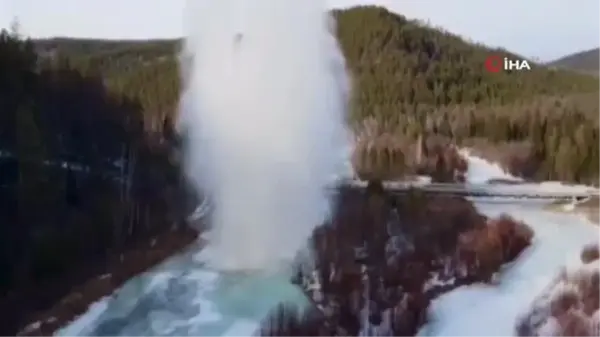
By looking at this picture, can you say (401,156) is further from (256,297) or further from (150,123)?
(150,123)

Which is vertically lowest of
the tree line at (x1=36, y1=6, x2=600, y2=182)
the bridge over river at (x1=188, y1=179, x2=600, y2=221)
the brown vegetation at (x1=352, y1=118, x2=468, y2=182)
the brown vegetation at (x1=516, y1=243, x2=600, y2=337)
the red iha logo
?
the brown vegetation at (x1=516, y1=243, x2=600, y2=337)

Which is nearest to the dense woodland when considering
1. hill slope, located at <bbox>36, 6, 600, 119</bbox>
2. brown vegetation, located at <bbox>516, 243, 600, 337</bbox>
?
hill slope, located at <bbox>36, 6, 600, 119</bbox>

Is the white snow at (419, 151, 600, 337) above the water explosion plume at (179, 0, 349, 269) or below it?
below

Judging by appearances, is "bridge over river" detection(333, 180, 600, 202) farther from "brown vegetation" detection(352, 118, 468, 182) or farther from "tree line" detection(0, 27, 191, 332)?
"tree line" detection(0, 27, 191, 332)

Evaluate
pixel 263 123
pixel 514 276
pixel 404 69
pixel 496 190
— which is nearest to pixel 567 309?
pixel 514 276

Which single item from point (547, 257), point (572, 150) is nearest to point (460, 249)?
point (547, 257)

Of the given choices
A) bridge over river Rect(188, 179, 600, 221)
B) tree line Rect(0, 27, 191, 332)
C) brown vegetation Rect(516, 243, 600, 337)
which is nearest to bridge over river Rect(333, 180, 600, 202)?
bridge over river Rect(188, 179, 600, 221)

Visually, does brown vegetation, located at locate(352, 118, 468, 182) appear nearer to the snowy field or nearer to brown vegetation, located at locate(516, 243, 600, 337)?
the snowy field
